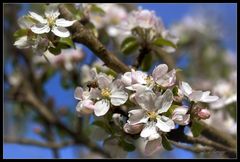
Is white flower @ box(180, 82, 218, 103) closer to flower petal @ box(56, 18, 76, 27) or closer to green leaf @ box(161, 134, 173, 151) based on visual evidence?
green leaf @ box(161, 134, 173, 151)

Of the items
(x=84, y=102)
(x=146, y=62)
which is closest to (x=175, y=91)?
(x=84, y=102)

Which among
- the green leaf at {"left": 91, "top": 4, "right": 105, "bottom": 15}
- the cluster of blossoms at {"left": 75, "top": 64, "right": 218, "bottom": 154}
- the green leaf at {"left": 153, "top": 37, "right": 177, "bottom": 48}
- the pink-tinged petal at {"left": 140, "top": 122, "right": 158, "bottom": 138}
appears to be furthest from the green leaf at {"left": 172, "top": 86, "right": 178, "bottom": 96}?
the green leaf at {"left": 91, "top": 4, "right": 105, "bottom": 15}

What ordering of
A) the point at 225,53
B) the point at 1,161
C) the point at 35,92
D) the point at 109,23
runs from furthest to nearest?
the point at 225,53 → the point at 35,92 → the point at 109,23 → the point at 1,161

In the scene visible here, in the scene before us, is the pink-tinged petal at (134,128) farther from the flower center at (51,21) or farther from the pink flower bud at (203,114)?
the flower center at (51,21)

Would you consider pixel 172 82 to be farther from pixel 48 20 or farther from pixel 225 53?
pixel 225 53

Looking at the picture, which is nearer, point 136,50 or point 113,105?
point 113,105

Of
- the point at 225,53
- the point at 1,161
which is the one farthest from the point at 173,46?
the point at 225,53

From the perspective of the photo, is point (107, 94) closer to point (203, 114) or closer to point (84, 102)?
point (84, 102)
